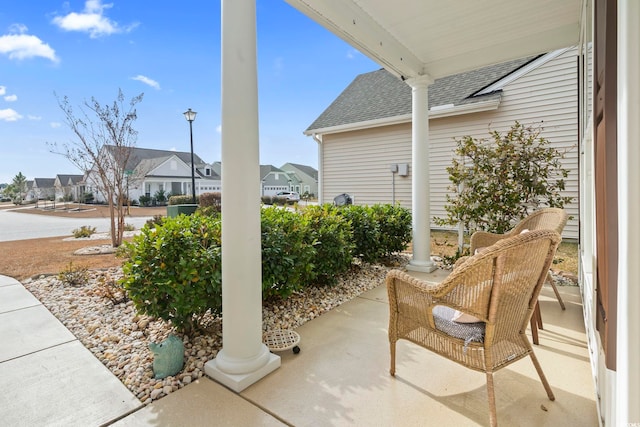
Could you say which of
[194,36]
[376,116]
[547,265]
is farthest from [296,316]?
[376,116]

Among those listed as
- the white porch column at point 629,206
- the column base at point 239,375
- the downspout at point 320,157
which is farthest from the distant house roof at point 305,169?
the white porch column at point 629,206

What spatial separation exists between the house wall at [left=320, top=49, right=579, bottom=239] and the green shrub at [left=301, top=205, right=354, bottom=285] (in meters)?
4.29

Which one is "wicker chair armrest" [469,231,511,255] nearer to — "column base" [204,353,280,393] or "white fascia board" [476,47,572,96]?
"column base" [204,353,280,393]

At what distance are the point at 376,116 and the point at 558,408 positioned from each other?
27.1 feet

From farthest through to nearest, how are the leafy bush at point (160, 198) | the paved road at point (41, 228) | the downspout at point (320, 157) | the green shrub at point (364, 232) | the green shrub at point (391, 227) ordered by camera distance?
the leafy bush at point (160, 198), the downspout at point (320, 157), the paved road at point (41, 228), the green shrub at point (391, 227), the green shrub at point (364, 232)

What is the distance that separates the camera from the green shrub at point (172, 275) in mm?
2301

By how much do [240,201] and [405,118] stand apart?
742cm

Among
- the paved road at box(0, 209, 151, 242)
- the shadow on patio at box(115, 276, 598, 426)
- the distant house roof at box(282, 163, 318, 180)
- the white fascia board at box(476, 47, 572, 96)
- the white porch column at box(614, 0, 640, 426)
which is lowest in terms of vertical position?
the shadow on patio at box(115, 276, 598, 426)

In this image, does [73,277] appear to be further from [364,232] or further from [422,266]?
[422,266]

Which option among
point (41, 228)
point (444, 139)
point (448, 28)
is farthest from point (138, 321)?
point (41, 228)

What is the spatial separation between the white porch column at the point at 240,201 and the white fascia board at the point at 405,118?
22.6 ft

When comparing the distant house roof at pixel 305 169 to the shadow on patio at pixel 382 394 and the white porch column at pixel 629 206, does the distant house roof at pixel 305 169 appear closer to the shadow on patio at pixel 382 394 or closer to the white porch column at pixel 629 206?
the shadow on patio at pixel 382 394

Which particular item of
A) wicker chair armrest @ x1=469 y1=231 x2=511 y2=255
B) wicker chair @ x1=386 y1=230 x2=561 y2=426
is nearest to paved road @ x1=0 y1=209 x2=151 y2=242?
wicker chair armrest @ x1=469 y1=231 x2=511 y2=255

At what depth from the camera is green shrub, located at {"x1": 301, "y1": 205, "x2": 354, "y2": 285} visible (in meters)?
3.60
